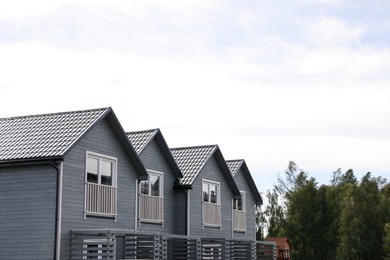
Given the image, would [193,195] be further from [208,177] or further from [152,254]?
[152,254]

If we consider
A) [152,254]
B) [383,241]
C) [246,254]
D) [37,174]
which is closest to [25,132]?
[37,174]

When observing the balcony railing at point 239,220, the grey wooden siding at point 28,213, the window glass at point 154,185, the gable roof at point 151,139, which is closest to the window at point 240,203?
the balcony railing at point 239,220

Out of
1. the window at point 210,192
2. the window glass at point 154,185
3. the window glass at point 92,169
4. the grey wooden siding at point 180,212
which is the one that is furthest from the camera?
the window at point 210,192

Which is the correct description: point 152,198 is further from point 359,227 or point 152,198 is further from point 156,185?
point 359,227

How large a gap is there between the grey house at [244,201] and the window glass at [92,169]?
1277cm

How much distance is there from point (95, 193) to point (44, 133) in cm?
264

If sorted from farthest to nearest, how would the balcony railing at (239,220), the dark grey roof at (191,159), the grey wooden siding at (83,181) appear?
the balcony railing at (239,220)
the dark grey roof at (191,159)
the grey wooden siding at (83,181)

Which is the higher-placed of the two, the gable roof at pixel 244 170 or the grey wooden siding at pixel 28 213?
the gable roof at pixel 244 170

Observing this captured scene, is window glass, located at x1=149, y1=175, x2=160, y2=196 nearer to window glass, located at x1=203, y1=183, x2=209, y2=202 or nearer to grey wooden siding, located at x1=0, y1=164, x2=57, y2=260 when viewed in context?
window glass, located at x1=203, y1=183, x2=209, y2=202

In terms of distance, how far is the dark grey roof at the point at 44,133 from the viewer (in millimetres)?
21188

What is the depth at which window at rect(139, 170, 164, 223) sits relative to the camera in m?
26.1

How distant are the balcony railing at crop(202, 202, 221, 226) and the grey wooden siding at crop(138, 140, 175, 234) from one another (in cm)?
224

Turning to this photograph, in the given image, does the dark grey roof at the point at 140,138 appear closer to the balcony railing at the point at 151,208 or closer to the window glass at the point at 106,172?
the balcony railing at the point at 151,208

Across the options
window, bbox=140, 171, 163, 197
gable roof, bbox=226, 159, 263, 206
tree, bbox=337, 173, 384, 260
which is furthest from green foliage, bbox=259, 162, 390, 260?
window, bbox=140, 171, 163, 197
